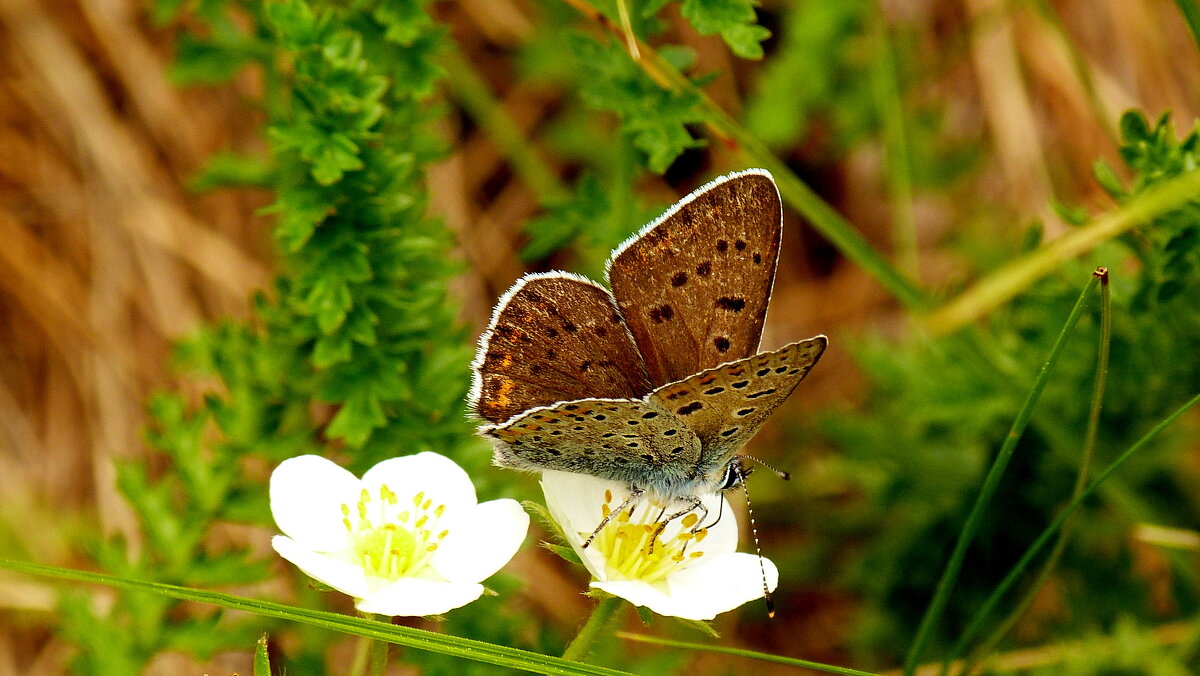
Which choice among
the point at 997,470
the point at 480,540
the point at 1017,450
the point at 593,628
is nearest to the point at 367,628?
the point at 480,540

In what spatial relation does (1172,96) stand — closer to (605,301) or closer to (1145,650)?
(1145,650)

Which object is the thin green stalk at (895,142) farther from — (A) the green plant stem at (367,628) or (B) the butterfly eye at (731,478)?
(A) the green plant stem at (367,628)

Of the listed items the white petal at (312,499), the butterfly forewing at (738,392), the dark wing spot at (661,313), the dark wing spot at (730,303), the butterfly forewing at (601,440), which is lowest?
the white petal at (312,499)

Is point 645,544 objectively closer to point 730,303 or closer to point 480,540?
point 480,540

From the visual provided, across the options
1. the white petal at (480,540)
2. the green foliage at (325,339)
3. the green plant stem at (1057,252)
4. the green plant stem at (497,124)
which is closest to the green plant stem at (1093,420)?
the green plant stem at (1057,252)

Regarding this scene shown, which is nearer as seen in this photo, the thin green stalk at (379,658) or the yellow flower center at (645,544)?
the thin green stalk at (379,658)

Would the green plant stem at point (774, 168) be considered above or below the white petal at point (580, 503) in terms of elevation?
above
